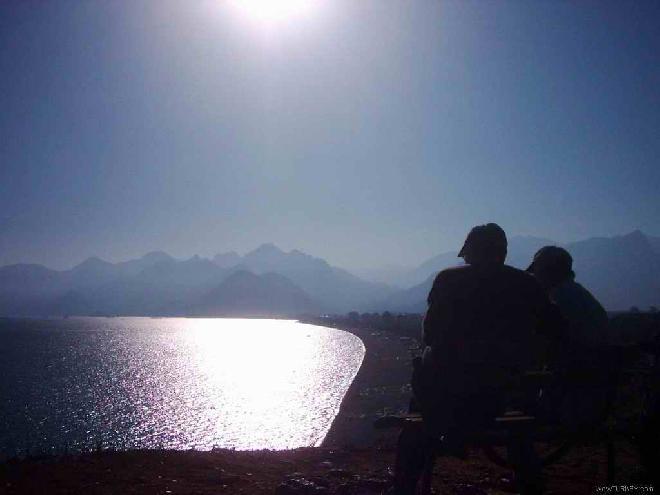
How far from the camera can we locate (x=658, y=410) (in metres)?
5.16

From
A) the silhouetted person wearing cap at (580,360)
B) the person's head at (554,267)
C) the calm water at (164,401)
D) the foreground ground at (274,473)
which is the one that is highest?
the person's head at (554,267)

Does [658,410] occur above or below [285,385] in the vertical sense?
above

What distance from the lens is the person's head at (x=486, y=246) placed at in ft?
15.1

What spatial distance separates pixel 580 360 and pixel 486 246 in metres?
1.65

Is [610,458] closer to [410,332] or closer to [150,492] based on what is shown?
[150,492]

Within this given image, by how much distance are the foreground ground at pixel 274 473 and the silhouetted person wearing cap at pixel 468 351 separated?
2.11m

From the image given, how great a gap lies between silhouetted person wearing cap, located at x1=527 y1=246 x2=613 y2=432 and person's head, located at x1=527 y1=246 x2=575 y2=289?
0.03 ft

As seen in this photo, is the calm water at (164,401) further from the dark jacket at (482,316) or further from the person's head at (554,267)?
the dark jacket at (482,316)

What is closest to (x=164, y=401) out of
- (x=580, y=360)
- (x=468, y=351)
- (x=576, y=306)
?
(x=576, y=306)

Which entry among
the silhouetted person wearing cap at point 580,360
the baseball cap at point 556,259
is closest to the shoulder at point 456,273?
the silhouetted person wearing cap at point 580,360

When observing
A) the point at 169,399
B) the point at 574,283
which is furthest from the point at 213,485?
the point at 169,399

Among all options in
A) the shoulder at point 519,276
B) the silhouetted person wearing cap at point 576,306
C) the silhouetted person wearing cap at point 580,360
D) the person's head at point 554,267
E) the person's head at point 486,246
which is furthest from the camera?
the person's head at point 554,267

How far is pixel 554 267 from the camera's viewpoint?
567cm

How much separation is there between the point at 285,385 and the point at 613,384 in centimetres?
5332
